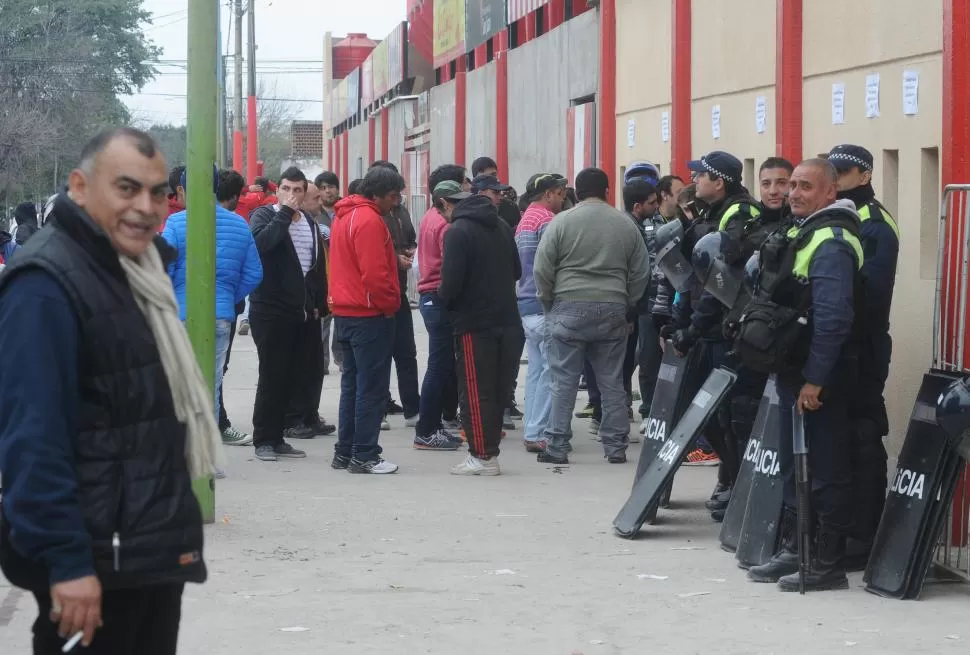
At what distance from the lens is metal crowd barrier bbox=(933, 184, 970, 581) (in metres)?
6.71

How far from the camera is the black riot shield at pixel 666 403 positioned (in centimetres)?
834

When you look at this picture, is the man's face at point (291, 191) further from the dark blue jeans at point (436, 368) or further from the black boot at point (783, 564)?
the black boot at point (783, 564)

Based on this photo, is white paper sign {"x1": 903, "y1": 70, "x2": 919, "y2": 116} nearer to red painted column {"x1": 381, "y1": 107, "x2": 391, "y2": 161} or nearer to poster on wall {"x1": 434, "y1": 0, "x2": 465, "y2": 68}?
poster on wall {"x1": 434, "y1": 0, "x2": 465, "y2": 68}

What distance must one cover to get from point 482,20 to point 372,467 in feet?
65.0

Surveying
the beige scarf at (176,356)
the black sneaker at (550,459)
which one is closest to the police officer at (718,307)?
the black sneaker at (550,459)

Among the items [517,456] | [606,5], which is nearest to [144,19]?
[606,5]

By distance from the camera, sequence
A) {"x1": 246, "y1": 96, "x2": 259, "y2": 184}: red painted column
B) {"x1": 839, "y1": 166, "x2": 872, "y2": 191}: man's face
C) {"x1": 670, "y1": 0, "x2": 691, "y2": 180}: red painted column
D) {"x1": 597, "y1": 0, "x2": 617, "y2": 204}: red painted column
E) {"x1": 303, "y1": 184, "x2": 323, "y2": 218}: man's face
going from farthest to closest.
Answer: {"x1": 246, "y1": 96, "x2": 259, "y2": 184}: red painted column < {"x1": 597, "y1": 0, "x2": 617, "y2": 204}: red painted column < {"x1": 670, "y1": 0, "x2": 691, "y2": 180}: red painted column < {"x1": 303, "y1": 184, "x2": 323, "y2": 218}: man's face < {"x1": 839, "y1": 166, "x2": 872, "y2": 191}: man's face

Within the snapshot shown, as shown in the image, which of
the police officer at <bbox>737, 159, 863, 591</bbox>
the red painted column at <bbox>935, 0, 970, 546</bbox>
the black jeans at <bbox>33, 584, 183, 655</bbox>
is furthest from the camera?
the red painted column at <bbox>935, 0, 970, 546</bbox>

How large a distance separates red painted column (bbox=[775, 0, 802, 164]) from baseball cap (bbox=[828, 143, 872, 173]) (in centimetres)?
487

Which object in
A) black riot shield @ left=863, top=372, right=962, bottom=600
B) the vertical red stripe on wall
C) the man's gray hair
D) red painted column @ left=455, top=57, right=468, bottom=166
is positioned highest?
red painted column @ left=455, top=57, right=468, bottom=166

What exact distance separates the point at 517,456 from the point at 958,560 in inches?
177

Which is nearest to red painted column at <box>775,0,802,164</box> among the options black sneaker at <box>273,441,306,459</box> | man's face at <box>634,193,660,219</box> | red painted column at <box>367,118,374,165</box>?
man's face at <box>634,193,660,219</box>

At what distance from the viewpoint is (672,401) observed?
8.38m

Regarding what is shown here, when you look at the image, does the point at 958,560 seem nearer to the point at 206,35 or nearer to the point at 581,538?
the point at 581,538
